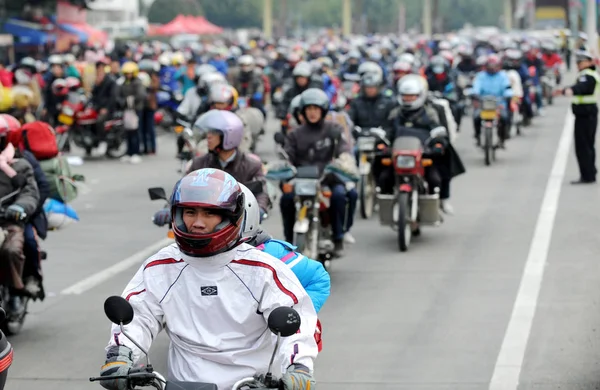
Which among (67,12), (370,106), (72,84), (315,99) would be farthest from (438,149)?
(67,12)

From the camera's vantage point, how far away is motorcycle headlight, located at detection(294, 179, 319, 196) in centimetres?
1213

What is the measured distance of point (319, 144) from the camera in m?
12.9

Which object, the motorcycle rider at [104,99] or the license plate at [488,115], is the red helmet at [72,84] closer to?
the motorcycle rider at [104,99]

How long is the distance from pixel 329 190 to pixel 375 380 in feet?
12.9

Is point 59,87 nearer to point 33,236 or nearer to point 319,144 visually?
point 319,144

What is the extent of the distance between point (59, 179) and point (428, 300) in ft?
10.1

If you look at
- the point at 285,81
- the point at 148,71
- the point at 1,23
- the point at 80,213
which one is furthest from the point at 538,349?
the point at 1,23

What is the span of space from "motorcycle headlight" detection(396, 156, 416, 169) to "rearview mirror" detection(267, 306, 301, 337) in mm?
9293

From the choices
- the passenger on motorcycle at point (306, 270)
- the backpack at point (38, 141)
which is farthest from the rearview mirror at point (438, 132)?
the passenger on motorcycle at point (306, 270)

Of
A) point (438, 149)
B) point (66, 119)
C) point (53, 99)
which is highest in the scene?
point (438, 149)

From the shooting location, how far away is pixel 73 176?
11.2 m

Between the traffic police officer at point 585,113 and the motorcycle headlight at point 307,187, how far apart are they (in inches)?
319

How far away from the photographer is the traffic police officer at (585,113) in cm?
1950

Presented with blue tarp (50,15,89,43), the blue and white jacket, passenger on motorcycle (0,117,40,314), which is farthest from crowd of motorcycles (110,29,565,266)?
blue tarp (50,15,89,43)
